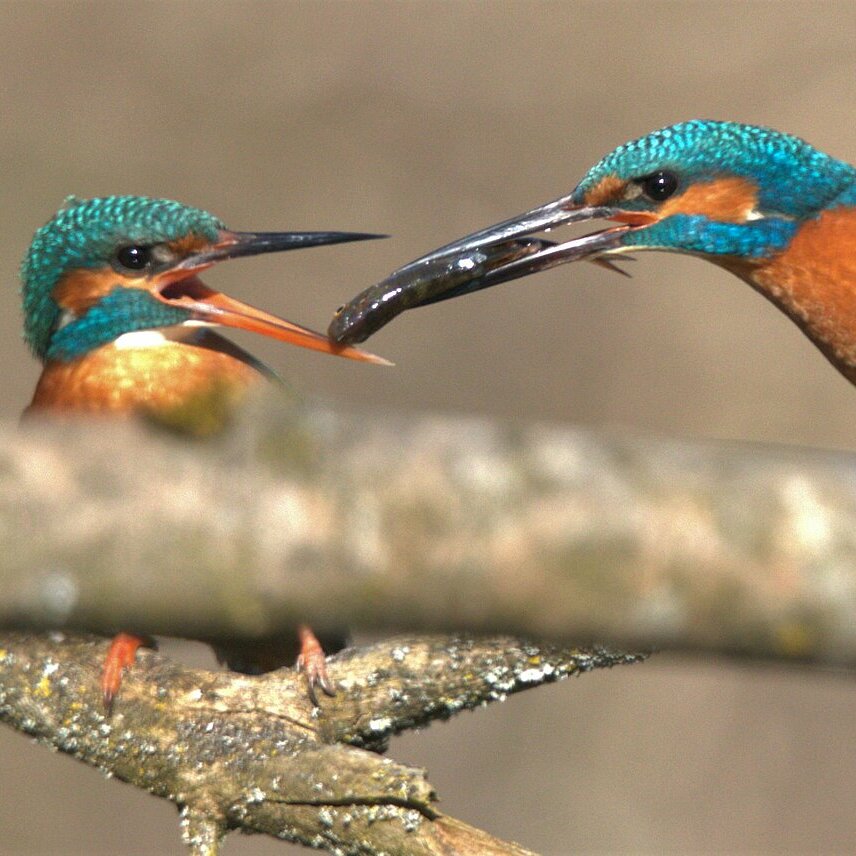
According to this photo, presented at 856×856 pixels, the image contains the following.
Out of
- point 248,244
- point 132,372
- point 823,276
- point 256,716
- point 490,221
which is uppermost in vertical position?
point 490,221

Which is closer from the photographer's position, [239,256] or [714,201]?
[714,201]

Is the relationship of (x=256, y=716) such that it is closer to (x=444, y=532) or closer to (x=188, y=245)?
(x=188, y=245)

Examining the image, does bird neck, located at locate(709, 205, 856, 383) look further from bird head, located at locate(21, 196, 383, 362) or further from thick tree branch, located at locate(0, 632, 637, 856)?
thick tree branch, located at locate(0, 632, 637, 856)

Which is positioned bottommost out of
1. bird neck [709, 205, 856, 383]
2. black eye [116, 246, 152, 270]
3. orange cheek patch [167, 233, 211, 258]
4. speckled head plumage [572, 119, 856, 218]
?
bird neck [709, 205, 856, 383]

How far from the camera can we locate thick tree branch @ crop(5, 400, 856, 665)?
716 mm

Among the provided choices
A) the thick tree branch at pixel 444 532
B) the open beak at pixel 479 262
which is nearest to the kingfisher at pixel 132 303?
the open beak at pixel 479 262

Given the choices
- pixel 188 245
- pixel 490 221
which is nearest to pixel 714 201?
pixel 188 245

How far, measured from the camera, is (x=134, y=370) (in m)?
2.54

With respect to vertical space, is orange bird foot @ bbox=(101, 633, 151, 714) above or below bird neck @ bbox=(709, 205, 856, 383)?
below

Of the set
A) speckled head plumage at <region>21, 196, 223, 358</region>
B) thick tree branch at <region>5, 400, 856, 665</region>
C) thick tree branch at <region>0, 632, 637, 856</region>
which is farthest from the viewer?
speckled head plumage at <region>21, 196, 223, 358</region>

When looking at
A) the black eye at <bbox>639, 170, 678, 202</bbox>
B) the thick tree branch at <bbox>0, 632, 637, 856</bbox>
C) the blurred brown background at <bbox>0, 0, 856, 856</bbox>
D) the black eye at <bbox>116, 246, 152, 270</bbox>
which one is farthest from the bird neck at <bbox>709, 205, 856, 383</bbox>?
the blurred brown background at <bbox>0, 0, 856, 856</bbox>

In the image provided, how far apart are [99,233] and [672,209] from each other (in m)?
1.02

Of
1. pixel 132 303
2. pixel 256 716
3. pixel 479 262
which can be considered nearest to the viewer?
pixel 256 716

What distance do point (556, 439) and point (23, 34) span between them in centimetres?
574
